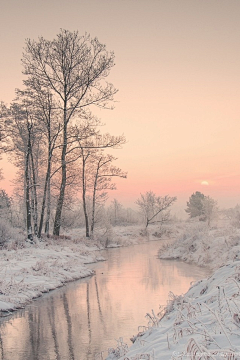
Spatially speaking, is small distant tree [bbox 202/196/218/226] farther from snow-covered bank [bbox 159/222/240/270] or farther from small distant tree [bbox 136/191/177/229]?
snow-covered bank [bbox 159/222/240/270]

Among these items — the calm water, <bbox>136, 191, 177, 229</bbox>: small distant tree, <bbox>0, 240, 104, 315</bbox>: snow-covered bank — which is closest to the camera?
the calm water

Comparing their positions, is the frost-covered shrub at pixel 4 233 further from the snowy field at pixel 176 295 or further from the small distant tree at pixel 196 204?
the small distant tree at pixel 196 204

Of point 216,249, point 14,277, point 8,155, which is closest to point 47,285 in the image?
point 14,277

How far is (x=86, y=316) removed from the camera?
28.8ft

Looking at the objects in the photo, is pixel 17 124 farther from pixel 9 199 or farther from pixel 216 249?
pixel 9 199

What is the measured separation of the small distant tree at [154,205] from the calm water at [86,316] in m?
36.3

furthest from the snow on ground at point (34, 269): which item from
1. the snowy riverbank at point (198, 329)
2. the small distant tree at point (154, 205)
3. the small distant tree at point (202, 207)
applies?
the small distant tree at point (202, 207)

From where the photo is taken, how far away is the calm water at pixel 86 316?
21.3ft

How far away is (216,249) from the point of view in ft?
57.5

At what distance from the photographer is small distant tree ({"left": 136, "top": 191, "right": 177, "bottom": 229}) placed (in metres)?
51.3

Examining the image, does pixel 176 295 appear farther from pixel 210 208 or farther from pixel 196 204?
pixel 196 204

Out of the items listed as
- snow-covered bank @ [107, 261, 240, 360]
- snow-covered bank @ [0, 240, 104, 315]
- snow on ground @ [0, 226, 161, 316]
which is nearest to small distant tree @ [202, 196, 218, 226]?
snow on ground @ [0, 226, 161, 316]

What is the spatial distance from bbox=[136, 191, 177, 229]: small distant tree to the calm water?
36.3 m

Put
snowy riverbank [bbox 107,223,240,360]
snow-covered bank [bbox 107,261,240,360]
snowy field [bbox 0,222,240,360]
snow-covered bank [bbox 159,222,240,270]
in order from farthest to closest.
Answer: snow-covered bank [bbox 159,222,240,270] → snowy field [bbox 0,222,240,360] → snowy riverbank [bbox 107,223,240,360] → snow-covered bank [bbox 107,261,240,360]
